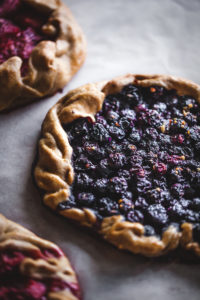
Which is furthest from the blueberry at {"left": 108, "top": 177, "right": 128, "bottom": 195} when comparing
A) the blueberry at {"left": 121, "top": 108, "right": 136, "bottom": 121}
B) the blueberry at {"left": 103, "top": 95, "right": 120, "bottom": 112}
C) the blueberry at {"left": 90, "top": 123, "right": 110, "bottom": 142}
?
the blueberry at {"left": 103, "top": 95, "right": 120, "bottom": 112}

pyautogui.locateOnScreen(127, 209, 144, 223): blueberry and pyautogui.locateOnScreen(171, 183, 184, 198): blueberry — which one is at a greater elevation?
pyautogui.locateOnScreen(171, 183, 184, 198): blueberry

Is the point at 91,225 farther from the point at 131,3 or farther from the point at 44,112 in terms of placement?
the point at 131,3

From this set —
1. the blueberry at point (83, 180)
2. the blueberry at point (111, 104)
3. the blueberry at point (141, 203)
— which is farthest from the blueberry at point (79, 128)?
the blueberry at point (141, 203)

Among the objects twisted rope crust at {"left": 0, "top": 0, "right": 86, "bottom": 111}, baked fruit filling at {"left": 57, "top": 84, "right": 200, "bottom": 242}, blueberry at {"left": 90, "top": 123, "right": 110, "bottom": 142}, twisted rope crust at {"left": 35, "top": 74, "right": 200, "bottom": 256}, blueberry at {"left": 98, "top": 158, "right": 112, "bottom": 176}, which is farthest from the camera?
→ twisted rope crust at {"left": 0, "top": 0, "right": 86, "bottom": 111}

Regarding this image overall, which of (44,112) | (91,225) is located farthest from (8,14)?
(91,225)

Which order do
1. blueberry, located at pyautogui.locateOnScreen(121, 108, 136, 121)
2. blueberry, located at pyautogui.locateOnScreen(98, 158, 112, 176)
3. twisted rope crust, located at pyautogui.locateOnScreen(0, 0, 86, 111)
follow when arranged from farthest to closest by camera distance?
1. twisted rope crust, located at pyautogui.locateOnScreen(0, 0, 86, 111)
2. blueberry, located at pyautogui.locateOnScreen(121, 108, 136, 121)
3. blueberry, located at pyautogui.locateOnScreen(98, 158, 112, 176)

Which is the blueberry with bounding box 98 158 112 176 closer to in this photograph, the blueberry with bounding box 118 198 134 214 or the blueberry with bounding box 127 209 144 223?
the blueberry with bounding box 118 198 134 214

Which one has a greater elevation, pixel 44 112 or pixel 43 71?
pixel 43 71

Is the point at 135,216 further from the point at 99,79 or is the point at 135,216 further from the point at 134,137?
the point at 99,79
